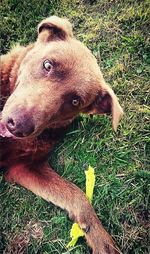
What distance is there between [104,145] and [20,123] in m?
1.50

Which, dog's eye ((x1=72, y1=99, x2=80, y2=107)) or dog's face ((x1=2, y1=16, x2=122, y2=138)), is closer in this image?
dog's face ((x1=2, y1=16, x2=122, y2=138))

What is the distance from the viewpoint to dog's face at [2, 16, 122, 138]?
471 centimetres

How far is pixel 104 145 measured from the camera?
5.82 m

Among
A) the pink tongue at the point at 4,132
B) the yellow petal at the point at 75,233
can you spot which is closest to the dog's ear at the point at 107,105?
the pink tongue at the point at 4,132

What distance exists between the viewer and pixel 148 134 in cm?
578

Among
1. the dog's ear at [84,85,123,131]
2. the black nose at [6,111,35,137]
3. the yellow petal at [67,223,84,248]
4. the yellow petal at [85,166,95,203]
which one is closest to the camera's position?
the black nose at [6,111,35,137]

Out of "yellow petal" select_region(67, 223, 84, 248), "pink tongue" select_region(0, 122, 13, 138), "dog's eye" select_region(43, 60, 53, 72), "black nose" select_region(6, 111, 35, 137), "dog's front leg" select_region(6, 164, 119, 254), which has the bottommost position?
"yellow petal" select_region(67, 223, 84, 248)

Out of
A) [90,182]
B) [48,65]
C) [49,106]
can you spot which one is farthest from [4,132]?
[90,182]

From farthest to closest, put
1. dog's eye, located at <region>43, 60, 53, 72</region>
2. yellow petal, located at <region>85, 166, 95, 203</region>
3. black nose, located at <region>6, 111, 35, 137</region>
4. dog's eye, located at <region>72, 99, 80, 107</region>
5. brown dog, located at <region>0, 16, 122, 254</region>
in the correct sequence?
yellow petal, located at <region>85, 166, 95, 203</region> → dog's eye, located at <region>72, 99, 80, 107</region> → dog's eye, located at <region>43, 60, 53, 72</region> → brown dog, located at <region>0, 16, 122, 254</region> → black nose, located at <region>6, 111, 35, 137</region>

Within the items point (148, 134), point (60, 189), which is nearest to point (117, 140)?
point (148, 134)

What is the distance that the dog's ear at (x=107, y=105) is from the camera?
538 cm

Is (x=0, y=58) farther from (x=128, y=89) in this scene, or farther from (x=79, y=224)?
(x=79, y=224)

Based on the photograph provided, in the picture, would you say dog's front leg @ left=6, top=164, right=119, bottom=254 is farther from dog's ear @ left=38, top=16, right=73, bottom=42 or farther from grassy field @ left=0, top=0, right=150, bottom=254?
dog's ear @ left=38, top=16, right=73, bottom=42

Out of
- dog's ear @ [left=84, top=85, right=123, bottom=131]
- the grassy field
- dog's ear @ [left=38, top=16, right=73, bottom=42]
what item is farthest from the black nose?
the grassy field
